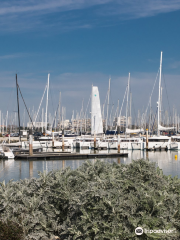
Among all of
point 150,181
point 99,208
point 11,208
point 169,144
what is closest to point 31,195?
point 11,208

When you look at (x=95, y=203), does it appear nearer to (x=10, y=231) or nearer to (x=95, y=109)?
(x=10, y=231)

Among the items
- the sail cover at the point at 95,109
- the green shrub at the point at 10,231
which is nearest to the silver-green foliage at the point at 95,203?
the green shrub at the point at 10,231

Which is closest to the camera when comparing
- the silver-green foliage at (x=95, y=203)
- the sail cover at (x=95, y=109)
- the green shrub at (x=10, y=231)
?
the silver-green foliage at (x=95, y=203)

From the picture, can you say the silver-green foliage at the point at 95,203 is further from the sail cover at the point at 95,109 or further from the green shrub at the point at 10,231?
the sail cover at the point at 95,109

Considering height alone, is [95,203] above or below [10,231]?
above

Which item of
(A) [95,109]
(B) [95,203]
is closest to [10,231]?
(B) [95,203]

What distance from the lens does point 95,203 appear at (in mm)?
7262

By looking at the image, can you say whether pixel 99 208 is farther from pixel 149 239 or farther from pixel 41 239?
pixel 41 239

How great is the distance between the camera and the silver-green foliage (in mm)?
6840

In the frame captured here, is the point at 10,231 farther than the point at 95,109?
No

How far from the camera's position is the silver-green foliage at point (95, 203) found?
684 cm

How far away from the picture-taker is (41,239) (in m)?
7.98

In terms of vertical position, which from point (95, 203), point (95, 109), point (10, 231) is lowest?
point (10, 231)

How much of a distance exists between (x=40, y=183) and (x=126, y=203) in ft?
11.5
